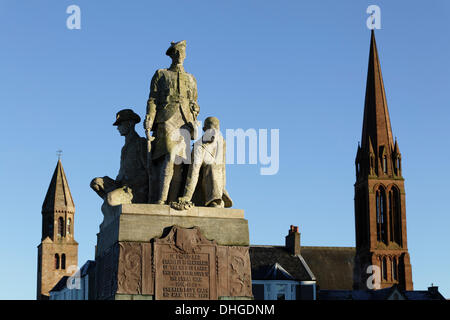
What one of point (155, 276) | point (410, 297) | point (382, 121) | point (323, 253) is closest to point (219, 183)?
point (155, 276)

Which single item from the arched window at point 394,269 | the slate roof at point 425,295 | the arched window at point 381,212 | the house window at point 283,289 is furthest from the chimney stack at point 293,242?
the arched window at point 381,212

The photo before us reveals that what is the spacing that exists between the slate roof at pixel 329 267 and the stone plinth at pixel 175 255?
281 ft

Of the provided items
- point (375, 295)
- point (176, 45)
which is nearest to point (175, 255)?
point (176, 45)

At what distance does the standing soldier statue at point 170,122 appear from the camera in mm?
17594

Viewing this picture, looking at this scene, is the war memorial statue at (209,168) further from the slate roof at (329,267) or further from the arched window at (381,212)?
the arched window at (381,212)

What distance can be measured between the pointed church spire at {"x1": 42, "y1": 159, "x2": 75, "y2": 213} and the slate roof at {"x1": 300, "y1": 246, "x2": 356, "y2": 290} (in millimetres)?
34487

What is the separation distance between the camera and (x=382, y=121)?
12106 cm

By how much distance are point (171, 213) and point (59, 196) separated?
110536 mm

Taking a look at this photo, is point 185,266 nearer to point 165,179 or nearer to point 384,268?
point 165,179

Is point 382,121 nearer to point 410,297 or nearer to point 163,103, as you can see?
point 410,297

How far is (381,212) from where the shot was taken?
11800cm
